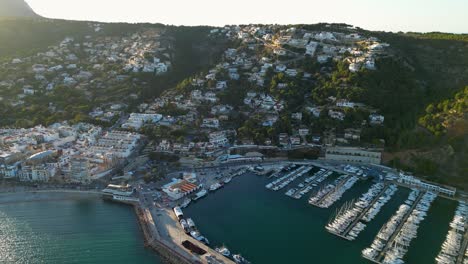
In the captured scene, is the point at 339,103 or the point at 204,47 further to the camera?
the point at 204,47

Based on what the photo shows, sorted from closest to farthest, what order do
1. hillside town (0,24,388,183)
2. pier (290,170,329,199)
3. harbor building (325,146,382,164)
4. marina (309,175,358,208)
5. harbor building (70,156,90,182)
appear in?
1. marina (309,175,358,208)
2. pier (290,170,329,199)
3. harbor building (70,156,90,182)
4. hillside town (0,24,388,183)
5. harbor building (325,146,382,164)

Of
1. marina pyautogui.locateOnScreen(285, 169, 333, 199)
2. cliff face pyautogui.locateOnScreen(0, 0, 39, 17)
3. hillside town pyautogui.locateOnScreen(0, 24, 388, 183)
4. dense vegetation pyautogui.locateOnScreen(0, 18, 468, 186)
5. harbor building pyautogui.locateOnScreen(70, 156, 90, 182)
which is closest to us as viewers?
marina pyautogui.locateOnScreen(285, 169, 333, 199)

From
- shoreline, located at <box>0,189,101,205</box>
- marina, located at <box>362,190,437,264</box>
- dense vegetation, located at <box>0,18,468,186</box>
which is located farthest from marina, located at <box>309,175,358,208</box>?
shoreline, located at <box>0,189,101,205</box>

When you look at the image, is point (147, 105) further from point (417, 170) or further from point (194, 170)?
point (417, 170)

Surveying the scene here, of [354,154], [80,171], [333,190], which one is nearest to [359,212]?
[333,190]

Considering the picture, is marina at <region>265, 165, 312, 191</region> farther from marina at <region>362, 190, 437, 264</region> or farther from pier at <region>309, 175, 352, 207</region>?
marina at <region>362, 190, 437, 264</region>

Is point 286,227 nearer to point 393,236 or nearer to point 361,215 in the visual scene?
point 361,215

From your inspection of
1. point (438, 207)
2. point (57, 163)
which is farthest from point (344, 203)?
point (57, 163)
